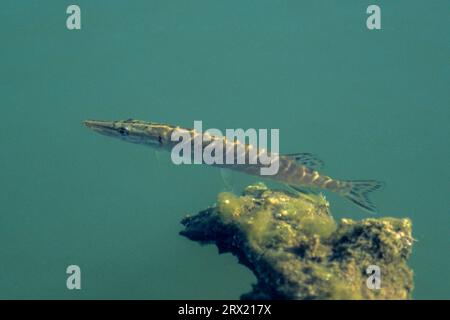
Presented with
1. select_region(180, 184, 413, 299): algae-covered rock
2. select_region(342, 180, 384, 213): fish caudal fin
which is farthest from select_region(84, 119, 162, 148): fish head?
select_region(342, 180, 384, 213): fish caudal fin

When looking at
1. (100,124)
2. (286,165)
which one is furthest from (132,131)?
(286,165)

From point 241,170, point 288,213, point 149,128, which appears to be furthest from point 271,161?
point 149,128

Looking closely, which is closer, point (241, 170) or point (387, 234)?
point (387, 234)

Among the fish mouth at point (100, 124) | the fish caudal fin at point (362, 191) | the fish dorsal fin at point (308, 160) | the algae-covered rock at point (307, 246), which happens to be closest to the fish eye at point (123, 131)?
the fish mouth at point (100, 124)

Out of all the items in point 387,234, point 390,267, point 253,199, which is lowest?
point 390,267
